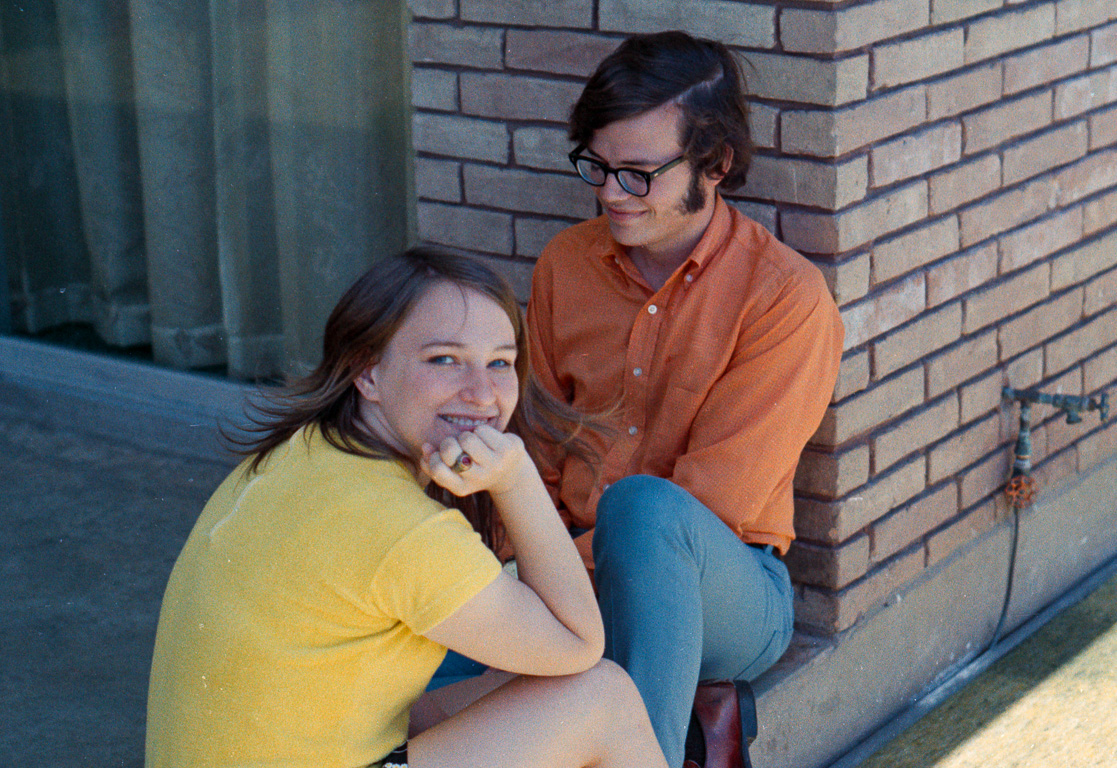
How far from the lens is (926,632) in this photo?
3268 millimetres

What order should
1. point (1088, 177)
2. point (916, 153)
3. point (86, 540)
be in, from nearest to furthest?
point (916, 153)
point (1088, 177)
point (86, 540)

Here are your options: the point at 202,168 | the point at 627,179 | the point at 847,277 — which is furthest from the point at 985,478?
the point at 202,168

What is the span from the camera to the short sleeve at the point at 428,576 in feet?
5.84

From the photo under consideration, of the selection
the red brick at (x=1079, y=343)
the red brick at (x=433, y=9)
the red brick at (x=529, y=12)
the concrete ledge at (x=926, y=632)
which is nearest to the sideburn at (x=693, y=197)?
the red brick at (x=529, y=12)

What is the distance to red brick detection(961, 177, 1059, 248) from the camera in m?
3.11

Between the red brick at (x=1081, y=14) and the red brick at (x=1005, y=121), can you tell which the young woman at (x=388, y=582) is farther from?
the red brick at (x=1081, y=14)

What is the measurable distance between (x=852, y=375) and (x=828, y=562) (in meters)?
0.39

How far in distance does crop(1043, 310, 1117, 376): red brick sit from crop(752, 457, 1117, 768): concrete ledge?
0.33 meters

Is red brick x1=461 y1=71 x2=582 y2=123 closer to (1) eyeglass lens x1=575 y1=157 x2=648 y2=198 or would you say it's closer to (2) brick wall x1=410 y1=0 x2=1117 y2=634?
(2) brick wall x1=410 y1=0 x2=1117 y2=634

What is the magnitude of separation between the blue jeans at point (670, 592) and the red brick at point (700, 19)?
3.00 feet

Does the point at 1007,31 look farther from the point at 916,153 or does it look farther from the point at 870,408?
the point at 870,408

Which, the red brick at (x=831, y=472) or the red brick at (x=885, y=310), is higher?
the red brick at (x=885, y=310)

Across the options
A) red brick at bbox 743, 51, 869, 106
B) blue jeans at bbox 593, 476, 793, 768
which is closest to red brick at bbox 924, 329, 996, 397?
red brick at bbox 743, 51, 869, 106

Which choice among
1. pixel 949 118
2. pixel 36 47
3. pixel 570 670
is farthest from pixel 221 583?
pixel 36 47
